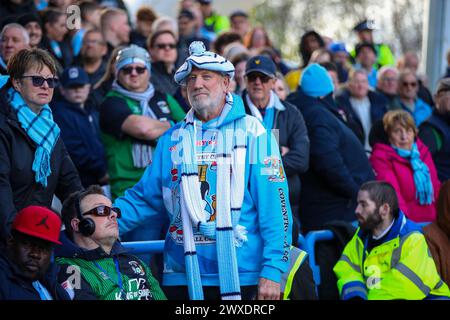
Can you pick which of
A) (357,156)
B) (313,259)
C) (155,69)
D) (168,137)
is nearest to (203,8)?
(155,69)

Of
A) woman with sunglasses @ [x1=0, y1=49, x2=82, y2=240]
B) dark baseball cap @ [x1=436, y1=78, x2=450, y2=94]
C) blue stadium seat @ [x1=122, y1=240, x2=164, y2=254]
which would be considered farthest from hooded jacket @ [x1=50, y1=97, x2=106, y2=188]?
dark baseball cap @ [x1=436, y1=78, x2=450, y2=94]

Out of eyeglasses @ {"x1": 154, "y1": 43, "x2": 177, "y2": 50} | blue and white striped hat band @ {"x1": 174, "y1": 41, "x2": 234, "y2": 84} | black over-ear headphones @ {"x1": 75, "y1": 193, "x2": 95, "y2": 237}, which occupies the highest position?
eyeglasses @ {"x1": 154, "y1": 43, "x2": 177, "y2": 50}

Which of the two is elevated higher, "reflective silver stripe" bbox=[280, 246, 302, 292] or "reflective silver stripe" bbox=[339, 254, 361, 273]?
"reflective silver stripe" bbox=[280, 246, 302, 292]

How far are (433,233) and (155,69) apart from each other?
10.5ft

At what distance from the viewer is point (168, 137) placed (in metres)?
6.35

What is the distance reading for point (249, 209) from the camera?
20.2 ft

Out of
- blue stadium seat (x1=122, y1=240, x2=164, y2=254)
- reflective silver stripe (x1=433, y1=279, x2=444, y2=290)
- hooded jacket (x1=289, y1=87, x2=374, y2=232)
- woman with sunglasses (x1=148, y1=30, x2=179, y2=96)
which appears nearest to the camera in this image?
blue stadium seat (x1=122, y1=240, x2=164, y2=254)

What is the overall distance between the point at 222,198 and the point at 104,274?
2.76ft

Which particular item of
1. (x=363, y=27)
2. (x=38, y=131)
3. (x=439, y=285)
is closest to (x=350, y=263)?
(x=439, y=285)

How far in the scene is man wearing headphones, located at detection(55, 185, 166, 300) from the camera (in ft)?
19.9

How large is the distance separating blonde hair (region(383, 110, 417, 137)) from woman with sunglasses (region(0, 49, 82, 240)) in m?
3.81

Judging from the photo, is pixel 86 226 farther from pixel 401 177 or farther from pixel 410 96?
pixel 410 96

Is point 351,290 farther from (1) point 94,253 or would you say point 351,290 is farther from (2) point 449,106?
(2) point 449,106

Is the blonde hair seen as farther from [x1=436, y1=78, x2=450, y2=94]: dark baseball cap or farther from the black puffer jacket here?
the black puffer jacket
